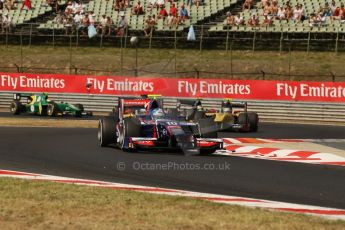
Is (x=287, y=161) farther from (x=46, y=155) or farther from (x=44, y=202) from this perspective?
(x=44, y=202)

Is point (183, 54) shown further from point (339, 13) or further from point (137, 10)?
point (339, 13)

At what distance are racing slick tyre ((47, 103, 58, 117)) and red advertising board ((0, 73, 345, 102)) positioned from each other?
3.15 m

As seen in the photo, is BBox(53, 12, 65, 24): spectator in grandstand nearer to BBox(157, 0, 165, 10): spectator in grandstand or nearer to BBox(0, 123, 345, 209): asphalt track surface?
BBox(157, 0, 165, 10): spectator in grandstand

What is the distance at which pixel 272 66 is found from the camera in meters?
33.1

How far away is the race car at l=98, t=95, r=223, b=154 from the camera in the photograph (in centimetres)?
1491

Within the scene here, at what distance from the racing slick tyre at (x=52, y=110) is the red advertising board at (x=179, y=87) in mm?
3151

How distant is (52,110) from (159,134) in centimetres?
1387

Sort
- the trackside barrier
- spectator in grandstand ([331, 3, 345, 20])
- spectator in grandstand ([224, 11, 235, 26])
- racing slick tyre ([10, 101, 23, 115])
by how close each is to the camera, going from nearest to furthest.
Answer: the trackside barrier, racing slick tyre ([10, 101, 23, 115]), spectator in grandstand ([331, 3, 345, 20]), spectator in grandstand ([224, 11, 235, 26])

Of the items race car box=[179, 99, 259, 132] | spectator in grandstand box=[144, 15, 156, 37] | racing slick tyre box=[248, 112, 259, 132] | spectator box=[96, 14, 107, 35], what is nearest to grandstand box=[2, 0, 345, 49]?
spectator in grandstand box=[144, 15, 156, 37]

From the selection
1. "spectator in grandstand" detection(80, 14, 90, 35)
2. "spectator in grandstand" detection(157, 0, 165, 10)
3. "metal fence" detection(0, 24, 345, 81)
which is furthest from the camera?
"spectator in grandstand" detection(157, 0, 165, 10)

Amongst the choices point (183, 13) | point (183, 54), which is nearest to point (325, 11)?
point (183, 13)

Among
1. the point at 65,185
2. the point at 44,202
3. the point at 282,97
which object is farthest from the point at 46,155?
the point at 282,97

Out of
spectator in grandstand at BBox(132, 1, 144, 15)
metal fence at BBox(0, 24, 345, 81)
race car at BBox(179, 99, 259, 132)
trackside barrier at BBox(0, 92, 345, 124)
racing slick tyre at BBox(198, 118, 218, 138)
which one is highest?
spectator in grandstand at BBox(132, 1, 144, 15)

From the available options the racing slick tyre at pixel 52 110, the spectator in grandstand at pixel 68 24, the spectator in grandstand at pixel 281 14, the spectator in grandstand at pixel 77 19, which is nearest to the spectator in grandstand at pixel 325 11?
the spectator in grandstand at pixel 281 14
